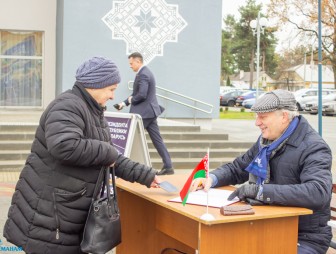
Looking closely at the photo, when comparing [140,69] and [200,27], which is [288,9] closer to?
[200,27]

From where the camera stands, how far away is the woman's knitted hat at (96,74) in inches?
130

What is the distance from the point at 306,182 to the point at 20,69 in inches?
573

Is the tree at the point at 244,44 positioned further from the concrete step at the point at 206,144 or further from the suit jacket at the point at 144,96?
the suit jacket at the point at 144,96

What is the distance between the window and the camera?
16.5 m

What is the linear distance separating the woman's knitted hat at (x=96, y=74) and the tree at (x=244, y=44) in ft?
203

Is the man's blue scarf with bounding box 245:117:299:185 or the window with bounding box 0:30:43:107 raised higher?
the window with bounding box 0:30:43:107

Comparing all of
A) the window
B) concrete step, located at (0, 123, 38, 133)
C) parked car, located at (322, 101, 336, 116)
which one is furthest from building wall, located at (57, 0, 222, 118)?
parked car, located at (322, 101, 336, 116)

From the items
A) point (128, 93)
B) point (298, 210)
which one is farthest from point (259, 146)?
point (128, 93)

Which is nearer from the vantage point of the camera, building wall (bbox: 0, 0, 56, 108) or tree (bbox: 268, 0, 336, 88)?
building wall (bbox: 0, 0, 56, 108)

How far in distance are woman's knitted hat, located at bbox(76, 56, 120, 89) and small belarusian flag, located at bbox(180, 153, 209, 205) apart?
71 cm

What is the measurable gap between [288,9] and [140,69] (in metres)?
32.8

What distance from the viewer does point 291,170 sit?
3.39 meters

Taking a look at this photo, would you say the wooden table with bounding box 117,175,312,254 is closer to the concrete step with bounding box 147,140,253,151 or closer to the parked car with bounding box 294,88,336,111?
the concrete step with bounding box 147,140,253,151

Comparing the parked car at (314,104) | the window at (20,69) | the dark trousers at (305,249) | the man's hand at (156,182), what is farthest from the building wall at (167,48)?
the parked car at (314,104)
